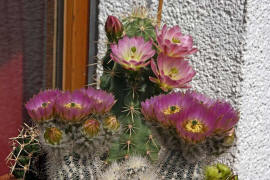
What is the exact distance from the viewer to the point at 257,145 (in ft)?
4.58

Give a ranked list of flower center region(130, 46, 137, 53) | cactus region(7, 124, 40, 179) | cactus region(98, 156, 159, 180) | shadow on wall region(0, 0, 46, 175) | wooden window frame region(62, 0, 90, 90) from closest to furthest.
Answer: cactus region(98, 156, 159, 180), flower center region(130, 46, 137, 53), cactus region(7, 124, 40, 179), shadow on wall region(0, 0, 46, 175), wooden window frame region(62, 0, 90, 90)

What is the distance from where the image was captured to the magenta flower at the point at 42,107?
2.63ft

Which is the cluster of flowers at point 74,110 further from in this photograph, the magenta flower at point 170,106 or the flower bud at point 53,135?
the magenta flower at point 170,106

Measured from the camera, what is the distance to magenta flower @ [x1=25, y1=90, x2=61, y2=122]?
80 centimetres

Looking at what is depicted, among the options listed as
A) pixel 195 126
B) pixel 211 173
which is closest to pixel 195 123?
pixel 195 126

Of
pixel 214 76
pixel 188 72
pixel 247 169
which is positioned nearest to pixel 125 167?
pixel 188 72

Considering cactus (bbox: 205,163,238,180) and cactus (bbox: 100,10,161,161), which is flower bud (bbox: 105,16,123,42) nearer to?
cactus (bbox: 100,10,161,161)

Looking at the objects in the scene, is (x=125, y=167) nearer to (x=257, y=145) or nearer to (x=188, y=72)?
(x=188, y=72)

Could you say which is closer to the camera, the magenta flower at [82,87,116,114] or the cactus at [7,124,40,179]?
the magenta flower at [82,87,116,114]

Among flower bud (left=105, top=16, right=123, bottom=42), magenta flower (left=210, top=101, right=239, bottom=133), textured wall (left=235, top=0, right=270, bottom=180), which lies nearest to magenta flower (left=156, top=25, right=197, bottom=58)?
flower bud (left=105, top=16, right=123, bottom=42)

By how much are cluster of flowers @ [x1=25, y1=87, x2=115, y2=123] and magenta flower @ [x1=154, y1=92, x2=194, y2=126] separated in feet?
0.41

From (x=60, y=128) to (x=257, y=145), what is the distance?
87 centimetres

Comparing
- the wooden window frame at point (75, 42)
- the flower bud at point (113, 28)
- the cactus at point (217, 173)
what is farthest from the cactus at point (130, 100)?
the wooden window frame at point (75, 42)

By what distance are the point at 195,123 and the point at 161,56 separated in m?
0.25
